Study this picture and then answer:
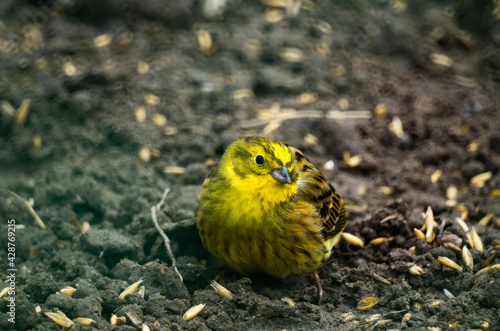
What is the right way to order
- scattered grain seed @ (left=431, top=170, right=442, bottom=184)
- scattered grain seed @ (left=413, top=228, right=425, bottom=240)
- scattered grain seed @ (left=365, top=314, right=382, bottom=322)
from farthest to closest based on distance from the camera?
scattered grain seed @ (left=431, top=170, right=442, bottom=184) < scattered grain seed @ (left=413, top=228, right=425, bottom=240) < scattered grain seed @ (left=365, top=314, right=382, bottom=322)

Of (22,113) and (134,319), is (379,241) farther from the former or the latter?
(22,113)

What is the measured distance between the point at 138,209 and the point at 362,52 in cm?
262

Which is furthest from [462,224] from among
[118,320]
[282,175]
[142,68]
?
[142,68]

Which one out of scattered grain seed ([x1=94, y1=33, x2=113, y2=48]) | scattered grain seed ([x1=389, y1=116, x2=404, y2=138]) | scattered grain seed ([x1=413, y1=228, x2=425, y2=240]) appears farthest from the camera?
scattered grain seed ([x1=94, y1=33, x2=113, y2=48])

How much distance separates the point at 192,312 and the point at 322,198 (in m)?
1.16

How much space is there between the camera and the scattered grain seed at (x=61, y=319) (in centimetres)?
323

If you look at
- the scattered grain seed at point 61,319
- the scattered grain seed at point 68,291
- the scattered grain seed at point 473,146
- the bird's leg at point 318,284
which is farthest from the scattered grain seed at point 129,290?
the scattered grain seed at point 473,146

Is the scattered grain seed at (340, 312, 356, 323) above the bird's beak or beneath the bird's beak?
beneath

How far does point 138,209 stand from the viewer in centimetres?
430

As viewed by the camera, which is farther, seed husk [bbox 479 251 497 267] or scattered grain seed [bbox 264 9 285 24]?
scattered grain seed [bbox 264 9 285 24]

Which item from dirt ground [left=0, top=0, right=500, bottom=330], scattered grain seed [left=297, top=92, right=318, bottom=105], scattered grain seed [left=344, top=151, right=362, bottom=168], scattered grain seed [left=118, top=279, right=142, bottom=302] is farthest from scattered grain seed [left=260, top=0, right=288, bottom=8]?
scattered grain seed [left=118, top=279, right=142, bottom=302]

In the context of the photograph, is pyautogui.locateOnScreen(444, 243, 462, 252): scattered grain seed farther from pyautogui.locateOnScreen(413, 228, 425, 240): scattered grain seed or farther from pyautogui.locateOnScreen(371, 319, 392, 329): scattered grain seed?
Answer: pyautogui.locateOnScreen(371, 319, 392, 329): scattered grain seed

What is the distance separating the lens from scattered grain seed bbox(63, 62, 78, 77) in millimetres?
5034

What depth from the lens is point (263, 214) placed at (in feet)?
12.2
